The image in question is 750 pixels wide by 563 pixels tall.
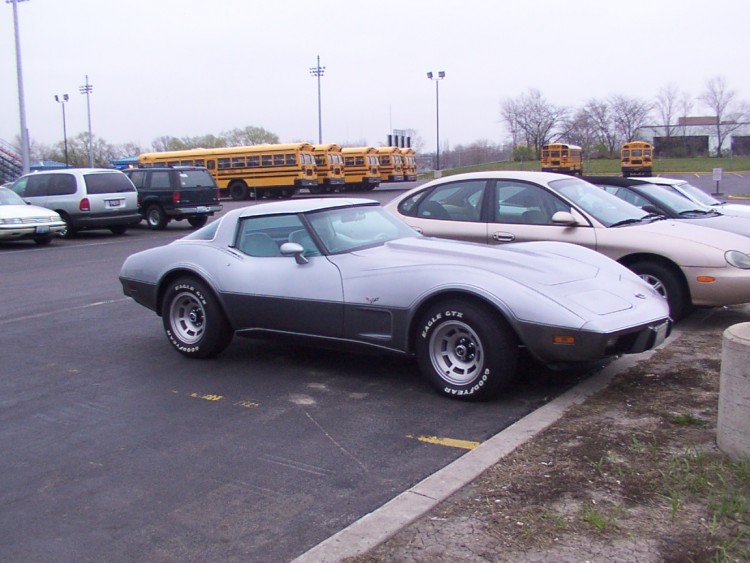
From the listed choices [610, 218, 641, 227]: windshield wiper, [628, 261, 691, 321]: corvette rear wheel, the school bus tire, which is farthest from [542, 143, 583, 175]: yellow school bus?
[628, 261, 691, 321]: corvette rear wheel

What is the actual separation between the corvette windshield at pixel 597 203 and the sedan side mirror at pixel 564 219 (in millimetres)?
288

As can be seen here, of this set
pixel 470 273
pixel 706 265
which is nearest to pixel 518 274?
pixel 470 273

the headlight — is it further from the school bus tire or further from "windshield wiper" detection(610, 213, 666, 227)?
the school bus tire

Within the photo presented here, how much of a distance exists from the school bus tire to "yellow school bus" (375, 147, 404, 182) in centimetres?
1224

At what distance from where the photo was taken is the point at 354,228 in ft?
21.9

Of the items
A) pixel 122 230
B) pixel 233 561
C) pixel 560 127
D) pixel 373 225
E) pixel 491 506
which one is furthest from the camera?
pixel 560 127

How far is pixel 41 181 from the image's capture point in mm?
19859

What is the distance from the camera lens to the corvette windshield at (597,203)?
8.16 meters

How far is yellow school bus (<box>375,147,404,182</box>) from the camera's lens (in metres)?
50.2

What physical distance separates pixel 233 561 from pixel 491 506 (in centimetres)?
123

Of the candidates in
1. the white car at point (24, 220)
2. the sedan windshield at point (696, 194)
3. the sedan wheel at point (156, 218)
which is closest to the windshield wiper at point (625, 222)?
the sedan windshield at point (696, 194)

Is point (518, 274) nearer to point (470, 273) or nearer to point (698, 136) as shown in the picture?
point (470, 273)

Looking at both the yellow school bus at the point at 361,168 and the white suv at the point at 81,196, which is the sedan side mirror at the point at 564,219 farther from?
the yellow school bus at the point at 361,168

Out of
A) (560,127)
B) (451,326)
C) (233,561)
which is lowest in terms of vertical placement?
(233,561)
